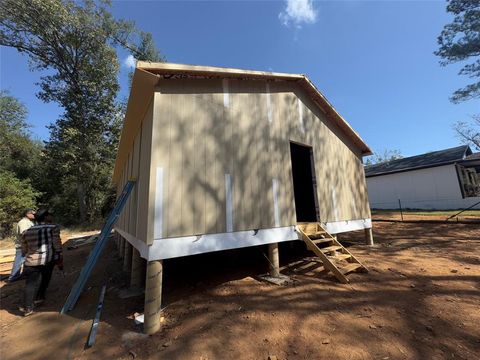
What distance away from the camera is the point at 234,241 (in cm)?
509

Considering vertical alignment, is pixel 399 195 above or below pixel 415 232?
above

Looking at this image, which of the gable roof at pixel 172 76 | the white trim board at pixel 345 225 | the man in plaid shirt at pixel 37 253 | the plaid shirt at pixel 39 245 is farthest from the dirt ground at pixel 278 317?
the gable roof at pixel 172 76

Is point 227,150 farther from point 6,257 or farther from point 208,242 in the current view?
point 6,257

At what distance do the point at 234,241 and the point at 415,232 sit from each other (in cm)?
995

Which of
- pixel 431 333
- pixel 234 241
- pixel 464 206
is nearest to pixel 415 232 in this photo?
pixel 431 333

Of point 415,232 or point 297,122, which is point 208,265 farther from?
point 415,232

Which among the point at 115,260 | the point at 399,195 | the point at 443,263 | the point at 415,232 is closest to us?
the point at 443,263

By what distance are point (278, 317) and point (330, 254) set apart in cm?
300

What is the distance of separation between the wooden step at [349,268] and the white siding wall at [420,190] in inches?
715

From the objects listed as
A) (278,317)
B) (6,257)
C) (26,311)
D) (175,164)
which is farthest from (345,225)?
(6,257)

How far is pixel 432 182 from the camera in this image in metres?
20.1

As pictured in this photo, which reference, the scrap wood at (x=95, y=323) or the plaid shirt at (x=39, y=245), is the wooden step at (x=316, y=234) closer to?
the scrap wood at (x=95, y=323)

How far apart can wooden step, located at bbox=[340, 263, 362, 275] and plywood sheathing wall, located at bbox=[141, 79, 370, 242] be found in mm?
1543

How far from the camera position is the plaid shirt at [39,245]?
5.03 metres
